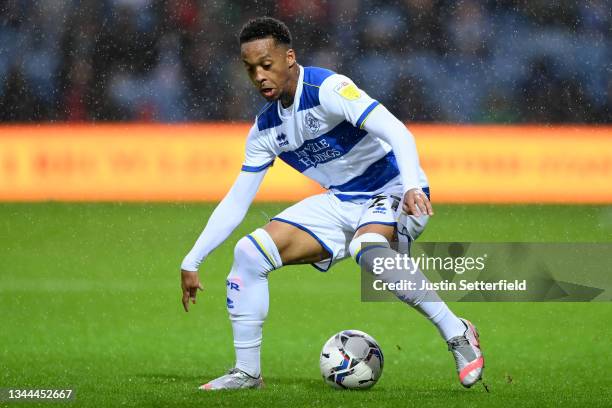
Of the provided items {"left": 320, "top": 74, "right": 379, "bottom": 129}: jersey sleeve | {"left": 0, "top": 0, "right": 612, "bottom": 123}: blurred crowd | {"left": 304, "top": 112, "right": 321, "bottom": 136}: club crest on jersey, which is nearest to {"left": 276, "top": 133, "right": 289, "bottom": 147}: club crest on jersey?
{"left": 304, "top": 112, "right": 321, "bottom": 136}: club crest on jersey

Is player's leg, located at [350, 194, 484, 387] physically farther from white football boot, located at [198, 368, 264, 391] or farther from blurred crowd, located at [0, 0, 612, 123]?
blurred crowd, located at [0, 0, 612, 123]

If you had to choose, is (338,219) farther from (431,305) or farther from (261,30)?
(261,30)

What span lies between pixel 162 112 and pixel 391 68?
8.96ft

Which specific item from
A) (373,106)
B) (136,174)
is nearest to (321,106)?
(373,106)

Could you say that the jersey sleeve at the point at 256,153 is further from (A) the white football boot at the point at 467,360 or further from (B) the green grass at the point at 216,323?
(A) the white football boot at the point at 467,360

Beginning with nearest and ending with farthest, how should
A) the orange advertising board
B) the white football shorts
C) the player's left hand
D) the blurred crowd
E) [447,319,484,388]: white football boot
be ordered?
the player's left hand → [447,319,484,388]: white football boot → the white football shorts → the orange advertising board → the blurred crowd

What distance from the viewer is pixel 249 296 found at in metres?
5.70

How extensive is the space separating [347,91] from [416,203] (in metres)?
0.73

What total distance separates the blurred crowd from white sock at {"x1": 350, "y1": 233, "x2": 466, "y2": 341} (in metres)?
8.77

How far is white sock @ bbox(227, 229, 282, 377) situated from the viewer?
5.67 m

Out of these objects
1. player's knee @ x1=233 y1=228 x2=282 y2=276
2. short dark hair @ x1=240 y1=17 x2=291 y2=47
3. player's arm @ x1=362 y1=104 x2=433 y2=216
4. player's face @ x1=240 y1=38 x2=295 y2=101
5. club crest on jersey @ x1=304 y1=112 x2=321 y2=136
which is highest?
short dark hair @ x1=240 y1=17 x2=291 y2=47

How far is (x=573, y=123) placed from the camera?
559 inches

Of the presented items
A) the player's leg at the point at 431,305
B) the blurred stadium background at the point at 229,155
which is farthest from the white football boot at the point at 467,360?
the blurred stadium background at the point at 229,155

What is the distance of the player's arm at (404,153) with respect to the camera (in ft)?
16.8
